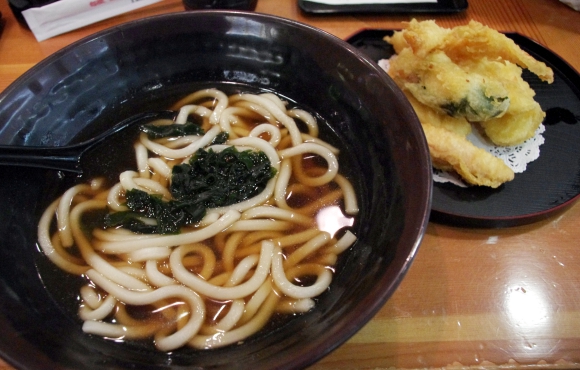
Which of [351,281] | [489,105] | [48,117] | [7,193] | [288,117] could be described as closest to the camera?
[351,281]

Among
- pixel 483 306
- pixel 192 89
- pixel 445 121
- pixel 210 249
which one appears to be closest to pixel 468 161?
pixel 445 121

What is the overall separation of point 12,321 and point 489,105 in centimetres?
158

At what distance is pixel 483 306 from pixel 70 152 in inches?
55.7

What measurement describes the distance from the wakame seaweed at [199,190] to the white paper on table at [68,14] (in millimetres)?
1261

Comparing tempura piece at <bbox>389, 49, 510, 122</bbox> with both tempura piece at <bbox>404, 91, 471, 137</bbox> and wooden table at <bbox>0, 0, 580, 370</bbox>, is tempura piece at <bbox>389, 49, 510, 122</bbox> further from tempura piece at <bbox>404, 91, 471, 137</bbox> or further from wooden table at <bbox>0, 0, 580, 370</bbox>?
wooden table at <bbox>0, 0, 580, 370</bbox>

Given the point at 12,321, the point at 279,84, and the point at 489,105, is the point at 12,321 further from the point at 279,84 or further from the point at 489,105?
the point at 489,105

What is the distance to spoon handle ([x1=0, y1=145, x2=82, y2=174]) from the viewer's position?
121 centimetres

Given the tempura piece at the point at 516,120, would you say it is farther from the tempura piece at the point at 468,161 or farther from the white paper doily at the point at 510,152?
the tempura piece at the point at 468,161

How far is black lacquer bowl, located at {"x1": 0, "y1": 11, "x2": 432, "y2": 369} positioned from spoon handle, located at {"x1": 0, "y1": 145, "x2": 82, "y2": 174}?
0.06 meters

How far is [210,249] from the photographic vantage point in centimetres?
131

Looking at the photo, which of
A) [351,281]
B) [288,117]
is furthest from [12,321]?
[288,117]

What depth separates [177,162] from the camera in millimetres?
1526

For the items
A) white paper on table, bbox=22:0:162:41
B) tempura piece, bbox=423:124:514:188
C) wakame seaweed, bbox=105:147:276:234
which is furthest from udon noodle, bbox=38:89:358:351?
white paper on table, bbox=22:0:162:41

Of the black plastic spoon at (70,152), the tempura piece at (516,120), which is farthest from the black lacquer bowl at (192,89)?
the tempura piece at (516,120)
